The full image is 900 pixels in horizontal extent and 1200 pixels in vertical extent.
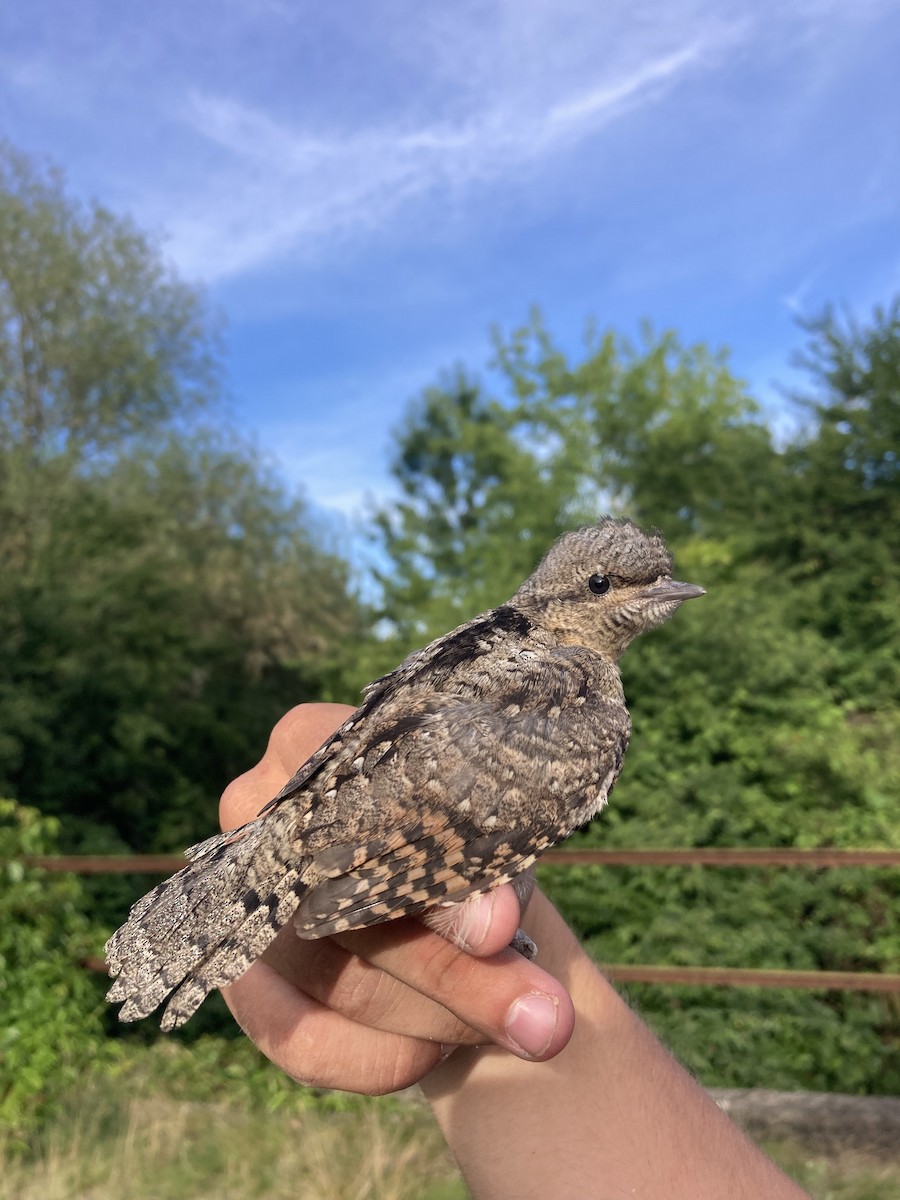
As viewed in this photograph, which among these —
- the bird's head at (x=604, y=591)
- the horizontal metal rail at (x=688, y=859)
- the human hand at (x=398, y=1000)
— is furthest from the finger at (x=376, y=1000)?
the horizontal metal rail at (x=688, y=859)

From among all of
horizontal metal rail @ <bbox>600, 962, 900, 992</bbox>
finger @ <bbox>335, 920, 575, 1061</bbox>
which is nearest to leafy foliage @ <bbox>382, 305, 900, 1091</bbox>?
horizontal metal rail @ <bbox>600, 962, 900, 992</bbox>

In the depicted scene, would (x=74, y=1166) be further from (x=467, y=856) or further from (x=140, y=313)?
(x=140, y=313)

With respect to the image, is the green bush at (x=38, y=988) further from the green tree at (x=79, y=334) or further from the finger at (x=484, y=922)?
the green tree at (x=79, y=334)

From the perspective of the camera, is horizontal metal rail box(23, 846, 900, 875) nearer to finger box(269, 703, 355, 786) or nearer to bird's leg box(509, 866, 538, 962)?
finger box(269, 703, 355, 786)

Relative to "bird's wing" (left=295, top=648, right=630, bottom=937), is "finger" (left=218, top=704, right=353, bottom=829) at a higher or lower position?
higher

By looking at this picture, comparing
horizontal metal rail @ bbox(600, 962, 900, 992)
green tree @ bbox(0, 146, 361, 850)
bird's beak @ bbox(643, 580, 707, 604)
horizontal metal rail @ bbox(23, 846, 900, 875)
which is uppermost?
green tree @ bbox(0, 146, 361, 850)
